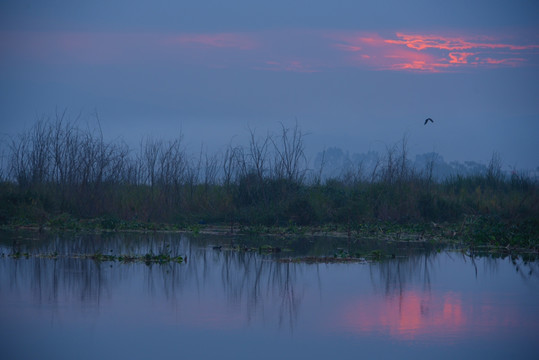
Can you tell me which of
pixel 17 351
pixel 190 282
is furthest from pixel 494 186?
pixel 17 351

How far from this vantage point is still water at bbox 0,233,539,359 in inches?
232

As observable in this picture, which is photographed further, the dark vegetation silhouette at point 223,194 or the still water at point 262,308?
the dark vegetation silhouette at point 223,194

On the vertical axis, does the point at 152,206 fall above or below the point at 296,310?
above

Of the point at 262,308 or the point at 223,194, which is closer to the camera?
the point at 262,308

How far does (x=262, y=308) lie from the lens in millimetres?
7523

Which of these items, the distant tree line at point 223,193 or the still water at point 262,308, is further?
the distant tree line at point 223,193

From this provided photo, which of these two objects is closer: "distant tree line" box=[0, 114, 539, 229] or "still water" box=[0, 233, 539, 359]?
"still water" box=[0, 233, 539, 359]

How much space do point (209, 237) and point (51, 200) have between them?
5.68 meters

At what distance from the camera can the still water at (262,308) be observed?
5.89m

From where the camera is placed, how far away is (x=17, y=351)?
5719 millimetres

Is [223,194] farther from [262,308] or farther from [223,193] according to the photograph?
[262,308]

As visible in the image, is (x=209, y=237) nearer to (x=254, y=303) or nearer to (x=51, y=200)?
(x=51, y=200)

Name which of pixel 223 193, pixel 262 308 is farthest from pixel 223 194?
pixel 262 308

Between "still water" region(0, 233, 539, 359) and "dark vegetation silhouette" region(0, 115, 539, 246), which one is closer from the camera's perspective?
"still water" region(0, 233, 539, 359)
